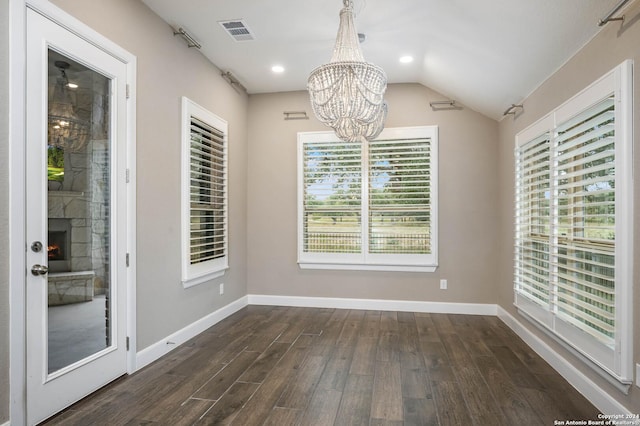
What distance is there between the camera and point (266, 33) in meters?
3.74

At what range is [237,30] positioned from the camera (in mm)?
3678

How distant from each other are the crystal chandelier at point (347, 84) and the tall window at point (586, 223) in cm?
145

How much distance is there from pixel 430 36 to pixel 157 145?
2748 millimetres

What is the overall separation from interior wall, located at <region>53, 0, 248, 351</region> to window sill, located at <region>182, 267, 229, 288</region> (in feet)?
0.19

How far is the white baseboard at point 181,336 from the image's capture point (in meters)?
3.21

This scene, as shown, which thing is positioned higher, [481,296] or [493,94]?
[493,94]

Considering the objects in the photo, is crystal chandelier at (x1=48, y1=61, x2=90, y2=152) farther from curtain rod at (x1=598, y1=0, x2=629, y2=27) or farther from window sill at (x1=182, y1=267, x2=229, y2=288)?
curtain rod at (x1=598, y1=0, x2=629, y2=27)

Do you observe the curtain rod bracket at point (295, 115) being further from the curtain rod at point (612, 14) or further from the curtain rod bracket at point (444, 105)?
the curtain rod at point (612, 14)

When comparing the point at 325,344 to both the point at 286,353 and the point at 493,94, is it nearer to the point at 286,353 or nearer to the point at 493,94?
the point at 286,353

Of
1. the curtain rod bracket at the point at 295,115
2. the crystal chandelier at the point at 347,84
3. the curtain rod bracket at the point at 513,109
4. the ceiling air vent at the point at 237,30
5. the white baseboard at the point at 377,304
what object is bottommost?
the white baseboard at the point at 377,304

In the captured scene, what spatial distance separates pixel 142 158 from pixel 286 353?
2127 mm

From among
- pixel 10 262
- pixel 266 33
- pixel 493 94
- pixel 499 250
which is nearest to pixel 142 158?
pixel 10 262

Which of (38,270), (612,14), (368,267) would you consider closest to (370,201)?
(368,267)

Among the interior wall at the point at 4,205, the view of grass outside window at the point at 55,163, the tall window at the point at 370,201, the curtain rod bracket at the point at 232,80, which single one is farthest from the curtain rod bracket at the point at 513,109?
the interior wall at the point at 4,205
